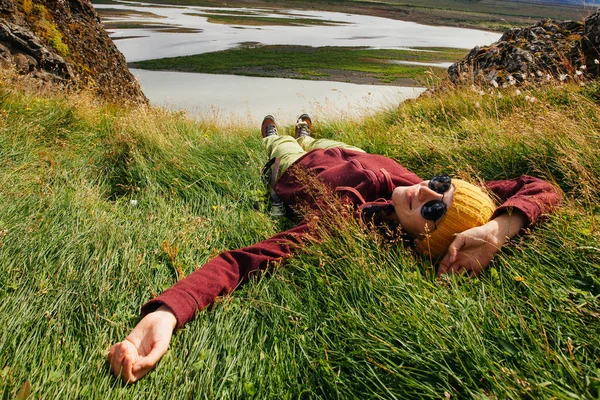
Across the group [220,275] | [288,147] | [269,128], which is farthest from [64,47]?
[220,275]

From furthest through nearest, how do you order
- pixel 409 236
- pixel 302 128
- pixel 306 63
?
pixel 306 63 < pixel 302 128 < pixel 409 236

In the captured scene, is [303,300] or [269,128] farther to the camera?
[269,128]

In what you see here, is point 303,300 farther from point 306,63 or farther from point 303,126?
point 306,63

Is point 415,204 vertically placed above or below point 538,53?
below

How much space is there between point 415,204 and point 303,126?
3.76 m

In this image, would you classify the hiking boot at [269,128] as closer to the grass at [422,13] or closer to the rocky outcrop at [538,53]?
the rocky outcrop at [538,53]

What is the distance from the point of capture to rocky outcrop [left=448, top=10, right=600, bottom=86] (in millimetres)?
6082

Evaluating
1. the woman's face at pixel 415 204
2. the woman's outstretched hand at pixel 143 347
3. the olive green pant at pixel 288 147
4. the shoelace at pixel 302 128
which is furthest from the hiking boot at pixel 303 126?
the woman's outstretched hand at pixel 143 347

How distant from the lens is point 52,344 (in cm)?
196

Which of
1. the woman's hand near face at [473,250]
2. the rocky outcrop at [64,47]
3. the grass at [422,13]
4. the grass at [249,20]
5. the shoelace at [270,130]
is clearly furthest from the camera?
the grass at [422,13]

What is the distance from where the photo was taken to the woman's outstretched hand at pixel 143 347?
184 cm

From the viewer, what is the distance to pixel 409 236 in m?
2.73

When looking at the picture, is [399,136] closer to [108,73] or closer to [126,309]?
[126,309]

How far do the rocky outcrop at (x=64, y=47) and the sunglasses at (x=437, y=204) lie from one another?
6270 mm
